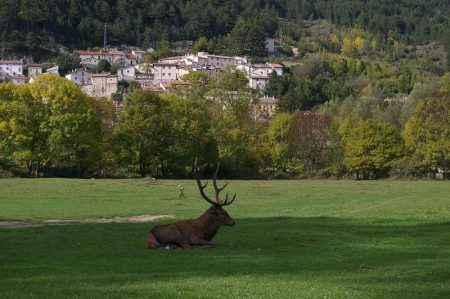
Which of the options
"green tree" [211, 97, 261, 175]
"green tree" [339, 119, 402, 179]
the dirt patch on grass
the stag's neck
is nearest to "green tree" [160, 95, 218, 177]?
"green tree" [211, 97, 261, 175]

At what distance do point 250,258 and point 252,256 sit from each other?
0.41 m

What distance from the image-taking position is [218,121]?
97812 millimetres

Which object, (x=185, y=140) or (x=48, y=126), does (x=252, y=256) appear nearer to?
(x=48, y=126)

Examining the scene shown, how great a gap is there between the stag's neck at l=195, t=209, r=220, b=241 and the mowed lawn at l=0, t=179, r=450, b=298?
0.74 meters

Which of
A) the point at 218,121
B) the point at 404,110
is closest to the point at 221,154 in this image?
the point at 218,121

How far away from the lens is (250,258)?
61.1 feet

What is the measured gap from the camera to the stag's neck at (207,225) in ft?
70.1

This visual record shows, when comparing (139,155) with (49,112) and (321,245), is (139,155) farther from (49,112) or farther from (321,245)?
(321,245)

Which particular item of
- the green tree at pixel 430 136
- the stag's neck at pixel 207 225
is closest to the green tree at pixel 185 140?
the green tree at pixel 430 136

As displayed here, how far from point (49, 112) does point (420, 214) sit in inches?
2240

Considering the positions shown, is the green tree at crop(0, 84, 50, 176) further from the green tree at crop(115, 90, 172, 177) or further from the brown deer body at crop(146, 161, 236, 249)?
the brown deer body at crop(146, 161, 236, 249)

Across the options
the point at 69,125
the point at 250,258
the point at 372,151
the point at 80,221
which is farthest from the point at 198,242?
the point at 372,151

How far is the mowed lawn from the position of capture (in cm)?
1366

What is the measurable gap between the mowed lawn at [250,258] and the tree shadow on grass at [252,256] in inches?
1.2
